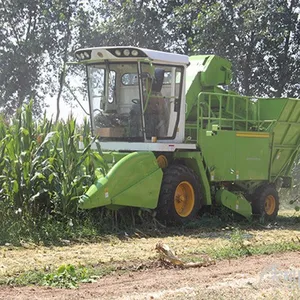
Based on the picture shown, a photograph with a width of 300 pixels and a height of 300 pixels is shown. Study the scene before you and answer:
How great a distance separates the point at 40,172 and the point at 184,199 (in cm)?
270

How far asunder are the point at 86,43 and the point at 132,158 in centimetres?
1331

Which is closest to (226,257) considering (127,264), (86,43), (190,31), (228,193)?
(127,264)

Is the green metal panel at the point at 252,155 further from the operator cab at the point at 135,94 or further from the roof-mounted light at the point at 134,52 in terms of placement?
the roof-mounted light at the point at 134,52

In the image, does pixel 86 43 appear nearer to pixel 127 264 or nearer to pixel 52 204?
pixel 52 204

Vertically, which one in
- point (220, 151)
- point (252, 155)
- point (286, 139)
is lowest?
point (252, 155)

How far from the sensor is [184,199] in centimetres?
1127

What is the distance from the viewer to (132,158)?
404 inches

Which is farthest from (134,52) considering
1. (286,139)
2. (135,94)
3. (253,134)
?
(286,139)

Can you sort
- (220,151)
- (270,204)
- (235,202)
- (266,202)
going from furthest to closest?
(270,204), (266,202), (235,202), (220,151)

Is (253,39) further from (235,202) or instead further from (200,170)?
(200,170)

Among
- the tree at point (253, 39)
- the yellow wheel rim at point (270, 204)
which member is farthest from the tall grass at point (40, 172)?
the tree at point (253, 39)

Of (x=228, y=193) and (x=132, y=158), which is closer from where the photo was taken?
(x=132, y=158)

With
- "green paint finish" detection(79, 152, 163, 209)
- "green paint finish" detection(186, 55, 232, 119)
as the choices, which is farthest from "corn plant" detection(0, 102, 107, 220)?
"green paint finish" detection(186, 55, 232, 119)

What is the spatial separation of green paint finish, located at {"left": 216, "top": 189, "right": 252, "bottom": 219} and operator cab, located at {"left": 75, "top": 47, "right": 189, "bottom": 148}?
1361mm
